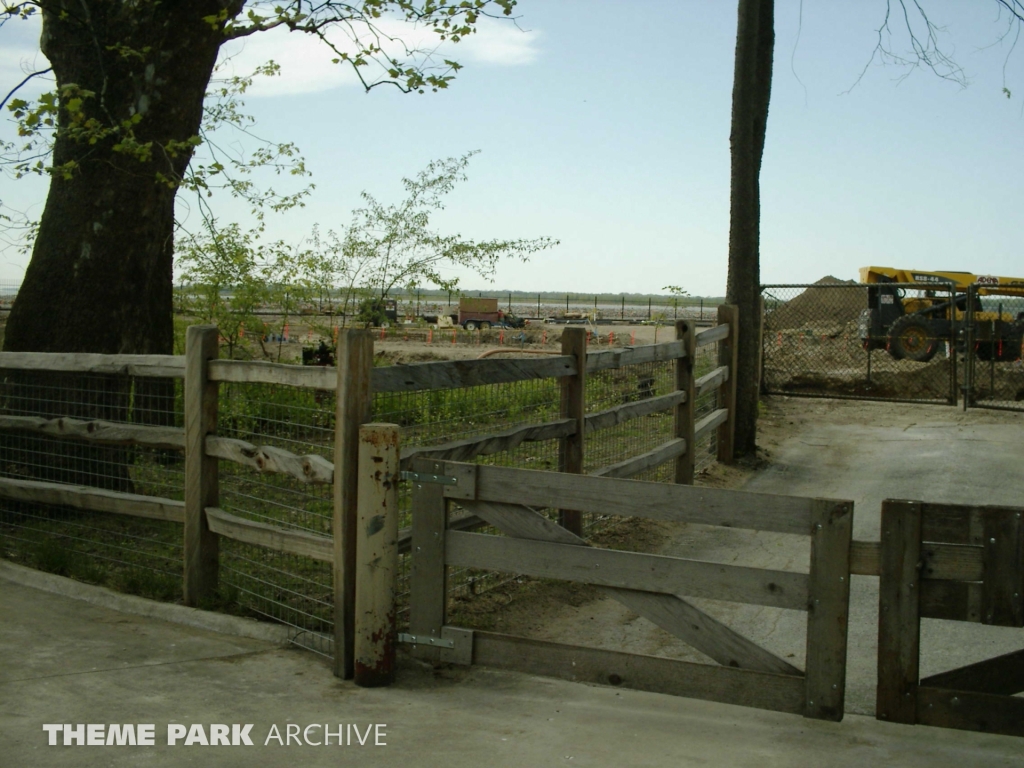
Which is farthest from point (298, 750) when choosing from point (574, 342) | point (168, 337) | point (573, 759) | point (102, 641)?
point (168, 337)

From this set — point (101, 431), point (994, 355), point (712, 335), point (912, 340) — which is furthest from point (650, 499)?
point (912, 340)

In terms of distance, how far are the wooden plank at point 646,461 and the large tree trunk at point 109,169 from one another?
350 cm

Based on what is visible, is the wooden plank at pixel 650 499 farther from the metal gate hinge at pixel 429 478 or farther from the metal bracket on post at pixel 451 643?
the metal bracket on post at pixel 451 643

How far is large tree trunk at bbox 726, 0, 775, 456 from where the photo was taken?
465 inches

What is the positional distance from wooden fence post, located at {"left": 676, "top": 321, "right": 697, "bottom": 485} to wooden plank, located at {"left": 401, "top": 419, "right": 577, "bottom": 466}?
258 centimetres

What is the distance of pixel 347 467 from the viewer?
4.76 meters

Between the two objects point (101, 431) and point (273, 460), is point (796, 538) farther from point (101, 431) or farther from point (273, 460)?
point (101, 431)

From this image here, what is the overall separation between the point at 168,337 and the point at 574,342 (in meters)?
4.37

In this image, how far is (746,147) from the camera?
12039mm

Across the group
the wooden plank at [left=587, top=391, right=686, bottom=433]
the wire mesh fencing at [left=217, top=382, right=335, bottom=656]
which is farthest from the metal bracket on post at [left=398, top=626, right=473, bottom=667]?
the wooden plank at [left=587, top=391, right=686, bottom=433]

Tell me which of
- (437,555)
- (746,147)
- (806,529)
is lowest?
(437,555)

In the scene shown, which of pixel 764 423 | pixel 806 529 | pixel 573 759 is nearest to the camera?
pixel 573 759

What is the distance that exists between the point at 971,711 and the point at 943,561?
0.58m

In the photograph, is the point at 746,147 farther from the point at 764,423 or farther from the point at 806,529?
the point at 806,529
